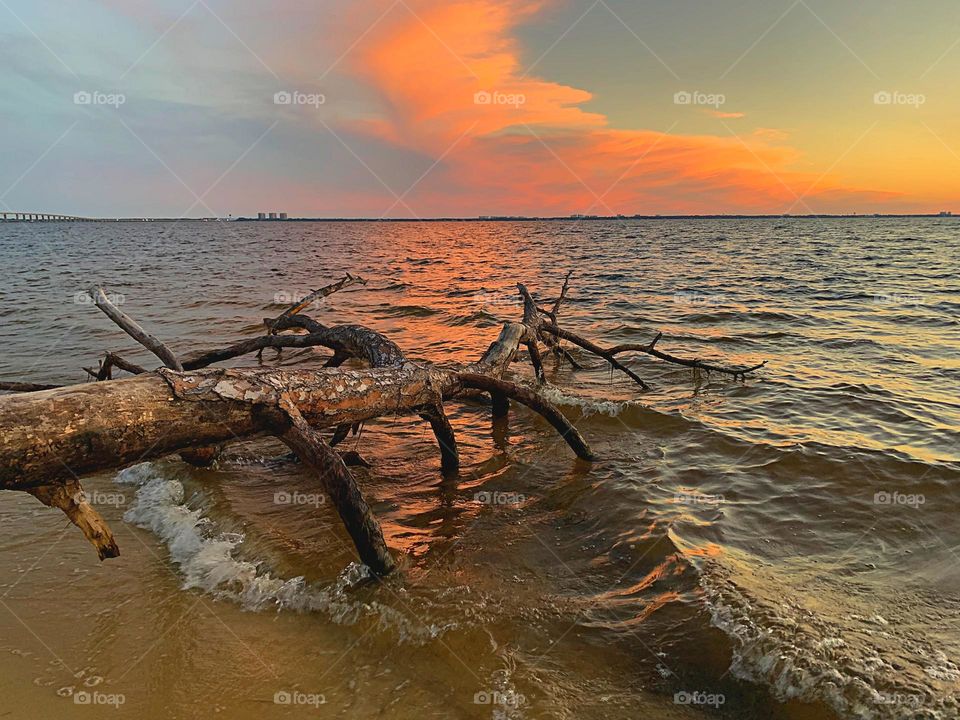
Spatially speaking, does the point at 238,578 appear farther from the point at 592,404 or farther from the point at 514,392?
the point at 592,404

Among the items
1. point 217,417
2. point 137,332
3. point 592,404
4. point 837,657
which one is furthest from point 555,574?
point 137,332

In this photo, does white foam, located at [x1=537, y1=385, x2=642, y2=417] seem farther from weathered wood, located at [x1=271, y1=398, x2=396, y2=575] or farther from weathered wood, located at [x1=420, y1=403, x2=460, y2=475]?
weathered wood, located at [x1=271, y1=398, x2=396, y2=575]

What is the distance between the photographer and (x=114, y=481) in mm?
6152

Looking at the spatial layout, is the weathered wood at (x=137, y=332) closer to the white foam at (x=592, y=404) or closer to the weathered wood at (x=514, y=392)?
the weathered wood at (x=514, y=392)

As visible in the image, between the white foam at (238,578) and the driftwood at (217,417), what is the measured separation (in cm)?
38

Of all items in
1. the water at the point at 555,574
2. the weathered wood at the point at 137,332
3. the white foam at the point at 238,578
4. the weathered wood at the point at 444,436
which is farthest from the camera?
the weathered wood at the point at 137,332

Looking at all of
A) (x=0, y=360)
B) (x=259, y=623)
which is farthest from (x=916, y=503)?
(x=0, y=360)

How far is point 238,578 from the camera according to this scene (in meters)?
4.25

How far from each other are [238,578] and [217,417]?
4.75 feet

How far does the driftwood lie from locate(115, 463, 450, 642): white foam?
1.24 ft

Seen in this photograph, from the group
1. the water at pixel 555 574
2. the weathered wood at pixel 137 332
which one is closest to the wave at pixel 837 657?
the water at pixel 555 574

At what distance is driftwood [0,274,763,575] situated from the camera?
3.00m

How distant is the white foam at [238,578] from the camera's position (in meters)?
3.81

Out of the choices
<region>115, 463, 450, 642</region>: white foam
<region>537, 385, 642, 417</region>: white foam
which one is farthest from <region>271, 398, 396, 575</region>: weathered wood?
<region>537, 385, 642, 417</region>: white foam
